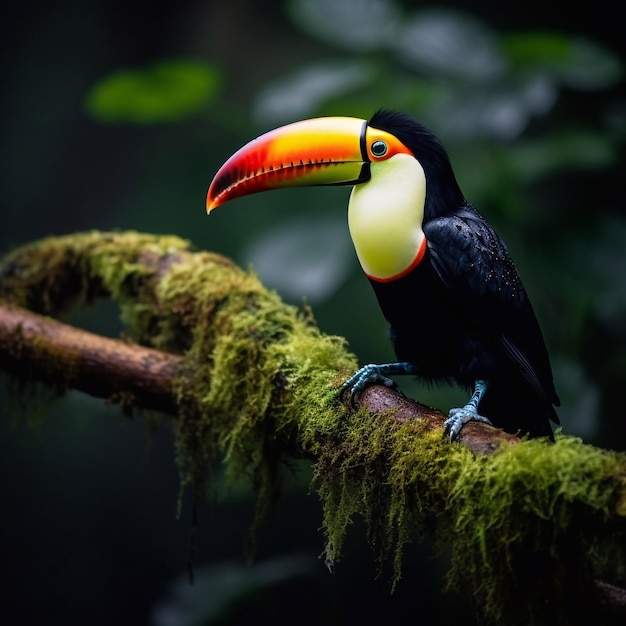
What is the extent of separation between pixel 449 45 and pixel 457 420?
2.06 metres

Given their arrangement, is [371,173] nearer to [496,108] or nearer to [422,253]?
[422,253]

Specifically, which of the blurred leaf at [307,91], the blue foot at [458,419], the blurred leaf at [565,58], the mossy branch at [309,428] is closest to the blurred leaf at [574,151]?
the blurred leaf at [565,58]

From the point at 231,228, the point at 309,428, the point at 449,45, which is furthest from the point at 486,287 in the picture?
the point at 231,228

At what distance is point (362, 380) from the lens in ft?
5.50

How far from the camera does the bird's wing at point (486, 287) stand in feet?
5.68

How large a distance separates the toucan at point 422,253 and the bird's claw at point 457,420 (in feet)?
0.57

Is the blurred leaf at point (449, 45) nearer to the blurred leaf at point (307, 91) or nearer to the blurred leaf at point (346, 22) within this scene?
the blurred leaf at point (346, 22)

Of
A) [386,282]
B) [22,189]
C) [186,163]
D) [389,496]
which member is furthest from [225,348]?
[22,189]

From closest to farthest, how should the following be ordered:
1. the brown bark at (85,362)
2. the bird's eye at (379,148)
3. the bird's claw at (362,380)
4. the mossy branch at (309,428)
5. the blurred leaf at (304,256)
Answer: the mossy branch at (309,428), the bird's claw at (362,380), the bird's eye at (379,148), the brown bark at (85,362), the blurred leaf at (304,256)

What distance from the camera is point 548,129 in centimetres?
408

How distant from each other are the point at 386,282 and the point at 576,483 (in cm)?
67

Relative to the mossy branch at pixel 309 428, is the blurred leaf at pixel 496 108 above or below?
above

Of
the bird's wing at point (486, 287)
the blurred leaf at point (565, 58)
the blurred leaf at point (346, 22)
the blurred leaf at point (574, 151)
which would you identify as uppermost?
the blurred leaf at point (346, 22)

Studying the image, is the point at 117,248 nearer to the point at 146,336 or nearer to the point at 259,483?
the point at 146,336
